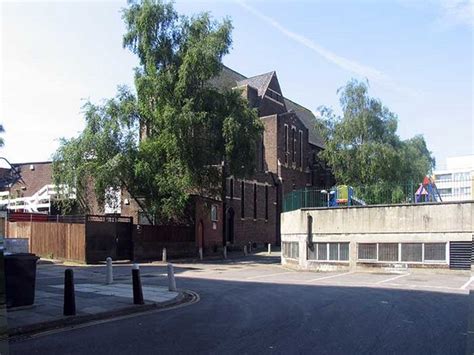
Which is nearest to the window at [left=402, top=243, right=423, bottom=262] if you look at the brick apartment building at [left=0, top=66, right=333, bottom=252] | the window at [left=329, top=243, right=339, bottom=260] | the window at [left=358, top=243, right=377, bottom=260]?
the window at [left=358, top=243, right=377, bottom=260]

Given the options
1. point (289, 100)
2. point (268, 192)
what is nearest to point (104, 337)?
point (268, 192)

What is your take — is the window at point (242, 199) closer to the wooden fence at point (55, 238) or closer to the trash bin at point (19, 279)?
the wooden fence at point (55, 238)

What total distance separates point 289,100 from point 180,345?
7237 cm

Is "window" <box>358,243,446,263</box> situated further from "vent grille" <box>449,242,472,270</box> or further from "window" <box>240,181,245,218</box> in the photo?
"window" <box>240,181,245,218</box>

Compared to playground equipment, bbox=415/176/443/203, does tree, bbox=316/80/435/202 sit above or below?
above

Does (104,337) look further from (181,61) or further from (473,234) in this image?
(181,61)

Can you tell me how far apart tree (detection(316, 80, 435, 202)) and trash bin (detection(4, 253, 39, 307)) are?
4153 cm

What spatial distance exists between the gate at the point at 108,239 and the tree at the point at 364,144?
82.6 feet

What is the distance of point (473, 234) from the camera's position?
78.1ft

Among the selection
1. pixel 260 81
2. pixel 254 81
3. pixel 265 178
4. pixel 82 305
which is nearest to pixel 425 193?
pixel 82 305

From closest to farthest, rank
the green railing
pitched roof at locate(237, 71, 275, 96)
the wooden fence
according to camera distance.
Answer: the green railing, the wooden fence, pitched roof at locate(237, 71, 275, 96)

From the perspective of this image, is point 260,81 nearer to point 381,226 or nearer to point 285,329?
point 381,226

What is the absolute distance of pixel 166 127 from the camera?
36094mm

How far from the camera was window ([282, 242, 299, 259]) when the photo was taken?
1212 inches
